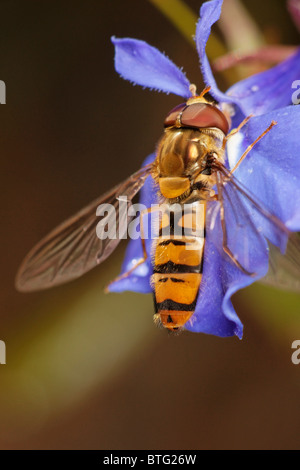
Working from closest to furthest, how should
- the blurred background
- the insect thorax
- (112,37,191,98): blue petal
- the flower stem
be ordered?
the insect thorax, (112,37,191,98): blue petal, the flower stem, the blurred background

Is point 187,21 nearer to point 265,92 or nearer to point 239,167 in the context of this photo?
point 265,92

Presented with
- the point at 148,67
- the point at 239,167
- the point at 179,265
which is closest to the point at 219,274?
the point at 179,265

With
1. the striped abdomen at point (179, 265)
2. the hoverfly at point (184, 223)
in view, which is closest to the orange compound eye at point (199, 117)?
the hoverfly at point (184, 223)

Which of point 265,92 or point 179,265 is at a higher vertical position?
point 265,92

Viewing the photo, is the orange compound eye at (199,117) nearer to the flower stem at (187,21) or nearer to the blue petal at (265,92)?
the blue petal at (265,92)

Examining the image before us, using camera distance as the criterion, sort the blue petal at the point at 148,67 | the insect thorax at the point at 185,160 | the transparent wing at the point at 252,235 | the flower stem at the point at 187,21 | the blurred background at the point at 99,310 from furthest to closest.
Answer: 1. the blurred background at the point at 99,310
2. the flower stem at the point at 187,21
3. the blue petal at the point at 148,67
4. the insect thorax at the point at 185,160
5. the transparent wing at the point at 252,235

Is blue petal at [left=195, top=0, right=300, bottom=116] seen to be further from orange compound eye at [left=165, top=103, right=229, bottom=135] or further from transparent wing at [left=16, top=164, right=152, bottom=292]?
transparent wing at [left=16, top=164, right=152, bottom=292]

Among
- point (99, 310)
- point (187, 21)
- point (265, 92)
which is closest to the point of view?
point (265, 92)

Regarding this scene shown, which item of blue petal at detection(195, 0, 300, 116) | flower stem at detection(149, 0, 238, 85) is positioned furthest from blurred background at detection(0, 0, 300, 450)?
blue petal at detection(195, 0, 300, 116)
